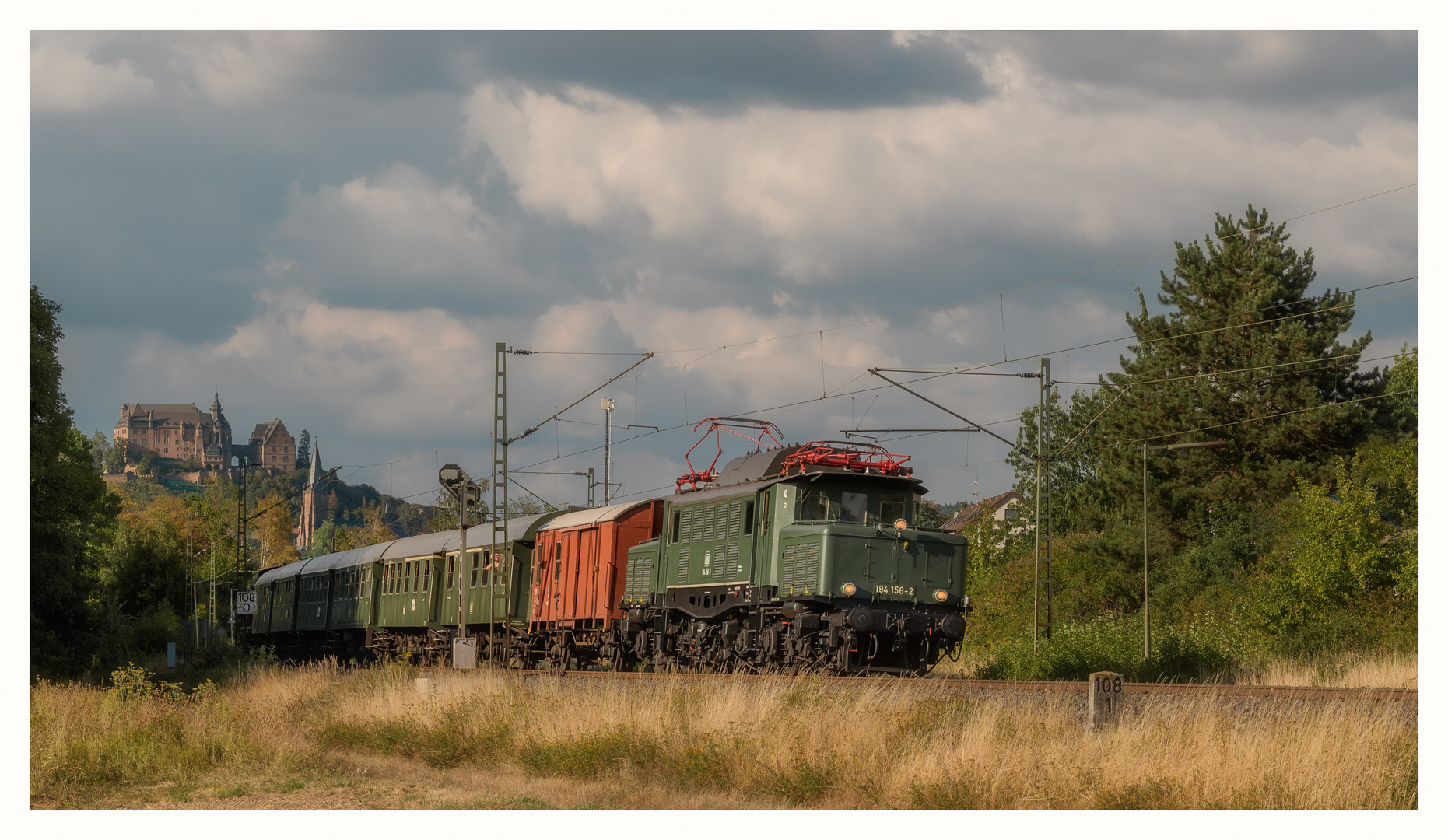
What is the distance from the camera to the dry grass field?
12.5 meters

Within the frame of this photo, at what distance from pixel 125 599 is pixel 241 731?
67.8 meters

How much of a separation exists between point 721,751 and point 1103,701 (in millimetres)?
4444

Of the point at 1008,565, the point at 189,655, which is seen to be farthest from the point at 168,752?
the point at 1008,565

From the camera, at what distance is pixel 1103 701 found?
1531 cm

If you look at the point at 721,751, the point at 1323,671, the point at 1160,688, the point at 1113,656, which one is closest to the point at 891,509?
the point at 1160,688

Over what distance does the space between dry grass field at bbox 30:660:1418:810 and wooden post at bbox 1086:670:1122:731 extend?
233 mm

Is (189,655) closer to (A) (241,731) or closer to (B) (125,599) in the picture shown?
(A) (241,731)

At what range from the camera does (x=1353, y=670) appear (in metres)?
→ 26.4

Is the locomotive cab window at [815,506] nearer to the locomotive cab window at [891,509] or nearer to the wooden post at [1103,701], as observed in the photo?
the locomotive cab window at [891,509]

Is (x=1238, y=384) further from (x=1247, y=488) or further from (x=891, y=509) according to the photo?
(x=891, y=509)

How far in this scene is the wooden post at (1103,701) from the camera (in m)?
15.1

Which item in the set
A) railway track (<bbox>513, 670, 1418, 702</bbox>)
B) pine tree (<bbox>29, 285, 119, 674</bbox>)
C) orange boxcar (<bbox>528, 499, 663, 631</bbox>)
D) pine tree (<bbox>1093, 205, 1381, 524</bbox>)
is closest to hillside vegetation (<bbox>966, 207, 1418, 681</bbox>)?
pine tree (<bbox>1093, 205, 1381, 524</bbox>)

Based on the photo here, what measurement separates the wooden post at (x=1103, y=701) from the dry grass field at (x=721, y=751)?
0.23 meters

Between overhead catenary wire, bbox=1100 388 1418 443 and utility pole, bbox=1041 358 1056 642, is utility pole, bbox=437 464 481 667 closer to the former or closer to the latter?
utility pole, bbox=1041 358 1056 642
